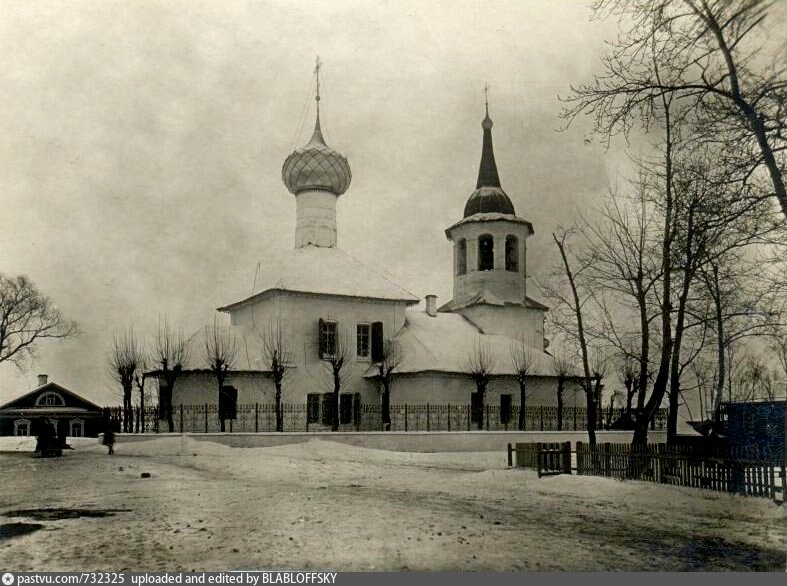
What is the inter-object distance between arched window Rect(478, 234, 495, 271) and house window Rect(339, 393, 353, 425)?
6.43m

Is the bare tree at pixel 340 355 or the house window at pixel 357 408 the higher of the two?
the bare tree at pixel 340 355

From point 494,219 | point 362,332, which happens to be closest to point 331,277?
point 362,332

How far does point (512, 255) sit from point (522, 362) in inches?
200

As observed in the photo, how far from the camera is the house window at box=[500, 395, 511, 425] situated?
24422mm

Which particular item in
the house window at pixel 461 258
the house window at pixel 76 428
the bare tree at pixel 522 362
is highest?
the house window at pixel 461 258

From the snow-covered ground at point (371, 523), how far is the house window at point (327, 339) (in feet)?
33.5

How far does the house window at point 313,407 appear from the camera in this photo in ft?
76.6

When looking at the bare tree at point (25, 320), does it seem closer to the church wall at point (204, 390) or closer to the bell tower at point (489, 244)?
the bell tower at point (489, 244)

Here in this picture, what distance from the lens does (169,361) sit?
21.9 m

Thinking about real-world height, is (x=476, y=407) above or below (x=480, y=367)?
below

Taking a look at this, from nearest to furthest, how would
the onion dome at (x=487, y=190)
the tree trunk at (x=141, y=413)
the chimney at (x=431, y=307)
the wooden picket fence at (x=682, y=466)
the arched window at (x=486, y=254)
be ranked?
the wooden picket fence at (x=682, y=466), the onion dome at (x=487, y=190), the arched window at (x=486, y=254), the tree trunk at (x=141, y=413), the chimney at (x=431, y=307)

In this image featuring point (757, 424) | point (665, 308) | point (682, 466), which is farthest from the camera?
point (665, 308)

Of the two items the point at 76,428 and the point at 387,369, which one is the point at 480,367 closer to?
the point at 387,369

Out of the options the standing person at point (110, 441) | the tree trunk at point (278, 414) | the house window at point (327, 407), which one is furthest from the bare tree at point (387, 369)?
the standing person at point (110, 441)
